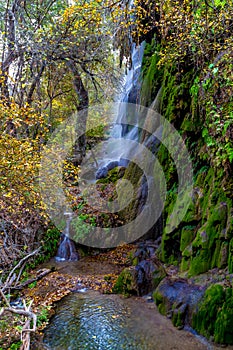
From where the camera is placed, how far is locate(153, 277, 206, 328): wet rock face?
5.27 m

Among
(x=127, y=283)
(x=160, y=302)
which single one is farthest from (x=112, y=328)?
(x=127, y=283)

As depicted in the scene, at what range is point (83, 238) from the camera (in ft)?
34.8

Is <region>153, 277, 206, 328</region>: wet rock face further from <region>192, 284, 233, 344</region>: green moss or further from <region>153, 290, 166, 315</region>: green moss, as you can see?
<region>192, 284, 233, 344</region>: green moss

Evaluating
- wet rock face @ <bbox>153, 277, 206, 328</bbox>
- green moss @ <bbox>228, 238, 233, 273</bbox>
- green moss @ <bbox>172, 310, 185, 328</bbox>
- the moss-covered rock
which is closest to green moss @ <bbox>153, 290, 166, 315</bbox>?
wet rock face @ <bbox>153, 277, 206, 328</bbox>

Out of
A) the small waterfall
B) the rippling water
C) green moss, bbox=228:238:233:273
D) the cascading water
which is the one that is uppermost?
the cascading water

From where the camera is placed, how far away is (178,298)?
5.59m

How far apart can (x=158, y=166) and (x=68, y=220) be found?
442 cm

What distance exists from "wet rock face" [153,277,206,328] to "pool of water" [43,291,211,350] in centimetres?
17

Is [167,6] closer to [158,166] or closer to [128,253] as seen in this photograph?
[158,166]

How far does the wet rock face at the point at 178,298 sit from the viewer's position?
5266 mm

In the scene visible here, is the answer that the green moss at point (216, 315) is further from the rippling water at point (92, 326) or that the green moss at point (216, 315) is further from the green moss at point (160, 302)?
the rippling water at point (92, 326)

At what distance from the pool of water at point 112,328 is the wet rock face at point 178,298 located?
0.57 ft

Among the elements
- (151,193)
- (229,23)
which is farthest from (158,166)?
(229,23)

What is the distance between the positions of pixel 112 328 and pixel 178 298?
4.66ft
